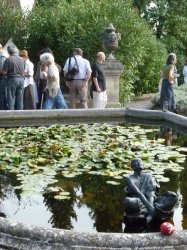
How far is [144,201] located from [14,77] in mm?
7510

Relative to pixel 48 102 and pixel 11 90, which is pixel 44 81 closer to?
pixel 48 102

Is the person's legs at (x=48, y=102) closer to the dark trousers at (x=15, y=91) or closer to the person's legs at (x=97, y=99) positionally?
the dark trousers at (x=15, y=91)

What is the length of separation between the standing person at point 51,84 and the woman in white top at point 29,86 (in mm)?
399

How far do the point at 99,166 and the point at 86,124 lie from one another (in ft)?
10.4

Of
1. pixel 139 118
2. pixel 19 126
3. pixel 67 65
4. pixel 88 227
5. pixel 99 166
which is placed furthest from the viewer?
pixel 67 65

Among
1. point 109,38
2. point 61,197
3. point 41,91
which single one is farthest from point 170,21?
point 61,197

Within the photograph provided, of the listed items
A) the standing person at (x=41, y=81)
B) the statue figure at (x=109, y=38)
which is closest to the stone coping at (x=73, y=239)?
the standing person at (x=41, y=81)

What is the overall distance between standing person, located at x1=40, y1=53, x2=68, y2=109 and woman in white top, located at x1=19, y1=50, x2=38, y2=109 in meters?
0.40

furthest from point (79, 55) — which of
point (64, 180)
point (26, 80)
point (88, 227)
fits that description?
point (88, 227)

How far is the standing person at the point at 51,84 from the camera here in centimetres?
1253

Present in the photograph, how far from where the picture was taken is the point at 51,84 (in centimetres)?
1273

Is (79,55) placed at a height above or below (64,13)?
below

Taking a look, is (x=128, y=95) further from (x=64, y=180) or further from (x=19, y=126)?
(x=64, y=180)

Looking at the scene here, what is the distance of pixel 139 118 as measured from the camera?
11.6m
